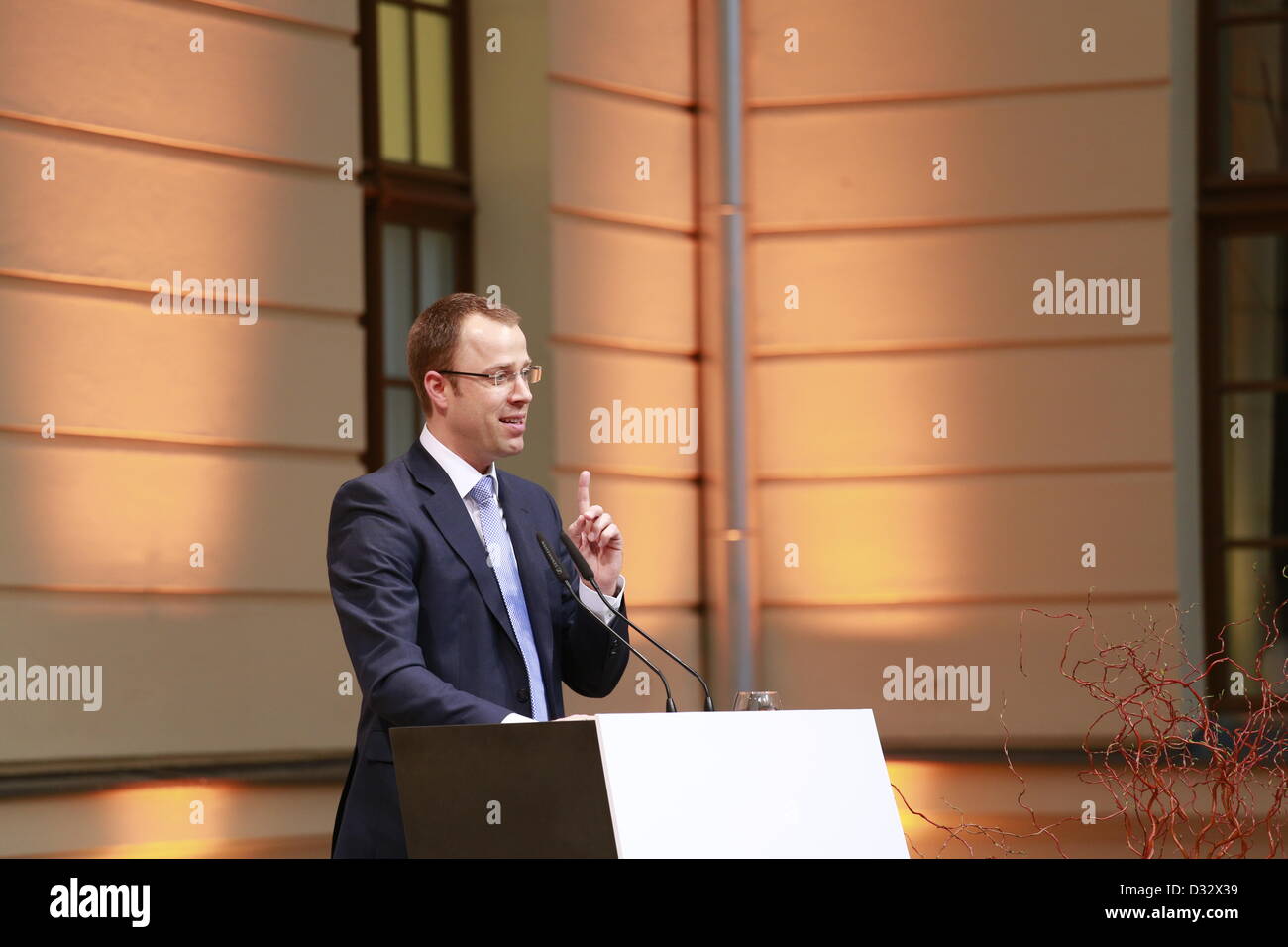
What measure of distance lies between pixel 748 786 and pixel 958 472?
4.56m

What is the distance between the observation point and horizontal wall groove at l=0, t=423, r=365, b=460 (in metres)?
5.29

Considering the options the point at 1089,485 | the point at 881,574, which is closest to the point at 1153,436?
the point at 1089,485

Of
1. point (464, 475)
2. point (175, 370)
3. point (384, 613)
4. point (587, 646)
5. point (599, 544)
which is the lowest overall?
point (587, 646)

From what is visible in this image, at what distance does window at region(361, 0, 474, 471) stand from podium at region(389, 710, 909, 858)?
3919mm

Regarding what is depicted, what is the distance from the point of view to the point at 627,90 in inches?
264

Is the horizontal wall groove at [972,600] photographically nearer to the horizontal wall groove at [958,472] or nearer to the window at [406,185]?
the horizontal wall groove at [958,472]

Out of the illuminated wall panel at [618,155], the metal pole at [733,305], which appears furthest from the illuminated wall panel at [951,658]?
the illuminated wall panel at [618,155]

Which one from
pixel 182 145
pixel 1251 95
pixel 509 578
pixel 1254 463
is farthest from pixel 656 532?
pixel 509 578

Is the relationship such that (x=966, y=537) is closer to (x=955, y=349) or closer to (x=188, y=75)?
(x=955, y=349)

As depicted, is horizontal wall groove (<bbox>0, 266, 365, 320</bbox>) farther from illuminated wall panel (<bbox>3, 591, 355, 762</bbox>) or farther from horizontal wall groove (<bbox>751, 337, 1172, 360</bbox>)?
horizontal wall groove (<bbox>751, 337, 1172, 360</bbox>)

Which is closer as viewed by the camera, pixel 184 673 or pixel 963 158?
pixel 184 673

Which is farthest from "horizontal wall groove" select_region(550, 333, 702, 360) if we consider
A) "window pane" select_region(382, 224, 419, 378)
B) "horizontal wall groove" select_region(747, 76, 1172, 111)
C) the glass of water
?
the glass of water

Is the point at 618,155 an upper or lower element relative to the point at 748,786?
upper
